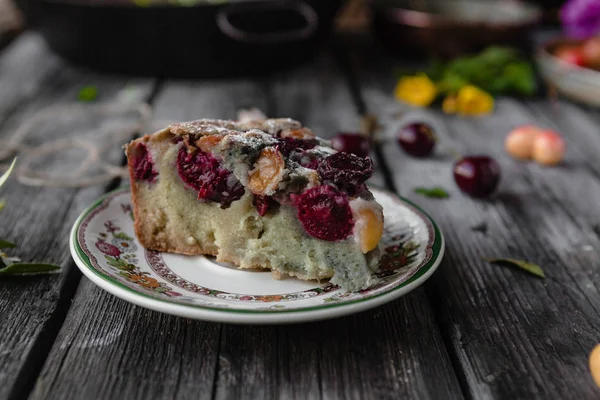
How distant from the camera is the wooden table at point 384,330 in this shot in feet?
5.19

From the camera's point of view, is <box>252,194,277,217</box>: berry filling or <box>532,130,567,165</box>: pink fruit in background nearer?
<box>252,194,277,217</box>: berry filling

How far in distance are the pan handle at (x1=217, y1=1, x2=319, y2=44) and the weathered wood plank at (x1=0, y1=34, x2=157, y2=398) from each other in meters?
0.67

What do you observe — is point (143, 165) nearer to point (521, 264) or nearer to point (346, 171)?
point (346, 171)

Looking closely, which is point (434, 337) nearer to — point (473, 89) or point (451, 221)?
point (451, 221)

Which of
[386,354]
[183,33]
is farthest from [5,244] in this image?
[183,33]

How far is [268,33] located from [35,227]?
1.86 metres

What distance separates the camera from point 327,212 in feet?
5.79

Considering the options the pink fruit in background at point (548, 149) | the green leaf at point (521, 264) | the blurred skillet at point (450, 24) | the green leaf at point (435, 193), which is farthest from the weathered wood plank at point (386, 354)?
the blurred skillet at point (450, 24)

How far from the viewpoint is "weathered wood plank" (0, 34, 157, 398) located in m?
1.69

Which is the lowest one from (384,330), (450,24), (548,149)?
(450,24)

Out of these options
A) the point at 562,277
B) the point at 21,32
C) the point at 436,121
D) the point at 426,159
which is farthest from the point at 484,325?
the point at 21,32

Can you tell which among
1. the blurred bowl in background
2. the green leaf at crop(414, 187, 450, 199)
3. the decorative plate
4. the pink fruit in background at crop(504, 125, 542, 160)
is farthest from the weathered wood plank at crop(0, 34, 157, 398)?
the blurred bowl in background

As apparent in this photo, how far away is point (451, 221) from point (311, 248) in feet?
2.92

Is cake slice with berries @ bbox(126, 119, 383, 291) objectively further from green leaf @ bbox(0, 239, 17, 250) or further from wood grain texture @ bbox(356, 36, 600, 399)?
green leaf @ bbox(0, 239, 17, 250)
